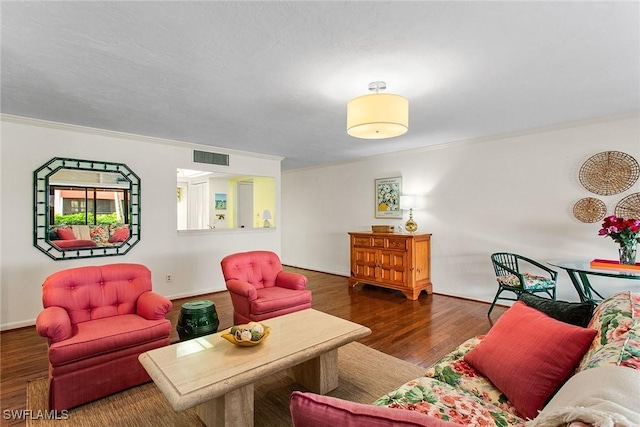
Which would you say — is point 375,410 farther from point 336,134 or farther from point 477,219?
point 477,219

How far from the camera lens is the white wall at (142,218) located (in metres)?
3.32

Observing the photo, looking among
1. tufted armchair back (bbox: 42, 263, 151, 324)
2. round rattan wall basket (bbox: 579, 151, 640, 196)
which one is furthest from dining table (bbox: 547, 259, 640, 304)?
tufted armchair back (bbox: 42, 263, 151, 324)

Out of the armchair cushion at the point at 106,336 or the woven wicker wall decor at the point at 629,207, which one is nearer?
the armchair cushion at the point at 106,336

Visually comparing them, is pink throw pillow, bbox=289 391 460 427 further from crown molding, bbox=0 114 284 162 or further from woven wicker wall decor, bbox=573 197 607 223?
crown molding, bbox=0 114 284 162

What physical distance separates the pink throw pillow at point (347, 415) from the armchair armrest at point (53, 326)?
2.11 meters

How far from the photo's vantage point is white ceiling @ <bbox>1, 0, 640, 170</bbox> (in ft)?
5.39

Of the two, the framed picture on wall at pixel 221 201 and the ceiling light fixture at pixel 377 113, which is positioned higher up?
the ceiling light fixture at pixel 377 113

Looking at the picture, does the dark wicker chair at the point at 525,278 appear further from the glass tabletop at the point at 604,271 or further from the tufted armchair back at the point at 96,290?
the tufted armchair back at the point at 96,290

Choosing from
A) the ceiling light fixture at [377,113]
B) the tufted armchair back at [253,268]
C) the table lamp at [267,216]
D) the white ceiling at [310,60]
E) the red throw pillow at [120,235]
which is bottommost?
the tufted armchair back at [253,268]

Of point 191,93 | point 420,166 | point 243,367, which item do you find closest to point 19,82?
point 191,93

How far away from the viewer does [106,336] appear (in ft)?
6.86

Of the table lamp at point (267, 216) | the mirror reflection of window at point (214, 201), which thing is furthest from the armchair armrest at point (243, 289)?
the mirror reflection of window at point (214, 201)

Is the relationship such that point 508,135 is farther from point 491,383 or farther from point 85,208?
point 85,208

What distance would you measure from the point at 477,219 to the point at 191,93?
156 inches
